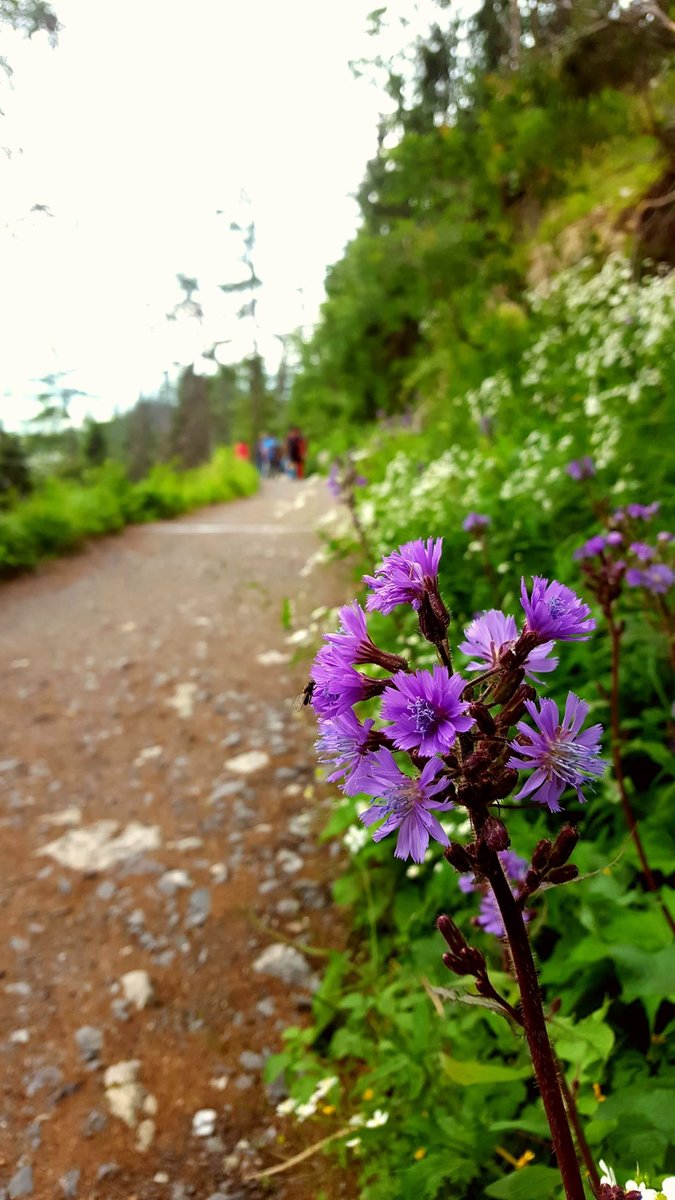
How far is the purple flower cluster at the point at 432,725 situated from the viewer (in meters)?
0.86

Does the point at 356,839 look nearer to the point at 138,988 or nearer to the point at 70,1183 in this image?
the point at 138,988

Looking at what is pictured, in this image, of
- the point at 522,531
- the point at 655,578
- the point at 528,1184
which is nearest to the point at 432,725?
the point at 528,1184

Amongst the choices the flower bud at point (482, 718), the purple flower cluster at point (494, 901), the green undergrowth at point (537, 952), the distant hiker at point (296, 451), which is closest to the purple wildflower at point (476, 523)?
the green undergrowth at point (537, 952)

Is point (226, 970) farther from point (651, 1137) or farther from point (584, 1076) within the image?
point (651, 1137)

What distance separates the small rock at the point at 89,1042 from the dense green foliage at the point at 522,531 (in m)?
0.66

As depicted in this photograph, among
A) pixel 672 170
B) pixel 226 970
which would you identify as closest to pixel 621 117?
pixel 672 170

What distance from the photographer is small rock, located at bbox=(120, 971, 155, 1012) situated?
269 centimetres

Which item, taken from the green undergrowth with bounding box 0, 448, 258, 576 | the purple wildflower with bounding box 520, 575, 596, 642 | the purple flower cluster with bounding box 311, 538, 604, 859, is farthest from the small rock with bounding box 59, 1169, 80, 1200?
the green undergrowth with bounding box 0, 448, 258, 576

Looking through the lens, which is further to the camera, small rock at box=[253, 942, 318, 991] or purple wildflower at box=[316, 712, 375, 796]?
small rock at box=[253, 942, 318, 991]

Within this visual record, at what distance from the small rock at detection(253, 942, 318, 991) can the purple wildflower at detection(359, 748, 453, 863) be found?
2.09m

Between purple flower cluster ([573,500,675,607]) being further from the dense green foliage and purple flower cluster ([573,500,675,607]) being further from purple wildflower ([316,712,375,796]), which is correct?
purple wildflower ([316,712,375,796])

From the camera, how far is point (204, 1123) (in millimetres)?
2215

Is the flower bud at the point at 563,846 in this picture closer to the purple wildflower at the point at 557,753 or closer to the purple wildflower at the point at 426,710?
the purple wildflower at the point at 557,753

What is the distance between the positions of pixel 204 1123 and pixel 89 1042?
53 cm
